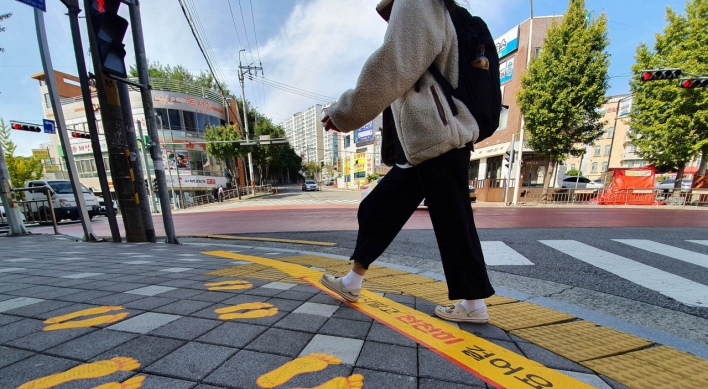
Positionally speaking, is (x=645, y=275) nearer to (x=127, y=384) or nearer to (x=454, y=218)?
(x=454, y=218)

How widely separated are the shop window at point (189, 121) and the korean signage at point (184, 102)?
1.53 ft

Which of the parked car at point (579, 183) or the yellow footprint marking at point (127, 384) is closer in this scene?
the yellow footprint marking at point (127, 384)

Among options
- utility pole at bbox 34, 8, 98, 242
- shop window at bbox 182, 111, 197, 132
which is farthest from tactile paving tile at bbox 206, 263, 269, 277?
shop window at bbox 182, 111, 197, 132

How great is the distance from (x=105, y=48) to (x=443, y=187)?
4425mm

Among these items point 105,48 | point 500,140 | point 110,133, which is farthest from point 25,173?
point 500,140

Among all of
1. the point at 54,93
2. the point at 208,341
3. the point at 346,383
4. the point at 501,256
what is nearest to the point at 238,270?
the point at 208,341

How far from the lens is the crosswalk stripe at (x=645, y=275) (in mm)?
2037

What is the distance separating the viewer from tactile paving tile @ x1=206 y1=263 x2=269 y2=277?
2395mm

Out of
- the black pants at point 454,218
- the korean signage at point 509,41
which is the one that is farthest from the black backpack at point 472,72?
the korean signage at point 509,41

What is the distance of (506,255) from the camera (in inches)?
132

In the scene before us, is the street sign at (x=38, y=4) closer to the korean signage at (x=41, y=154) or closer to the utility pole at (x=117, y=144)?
the utility pole at (x=117, y=144)

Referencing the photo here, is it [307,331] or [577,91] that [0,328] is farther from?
[577,91]

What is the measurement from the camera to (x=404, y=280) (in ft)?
7.80

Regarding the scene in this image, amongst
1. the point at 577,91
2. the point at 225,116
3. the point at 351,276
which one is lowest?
the point at 351,276
